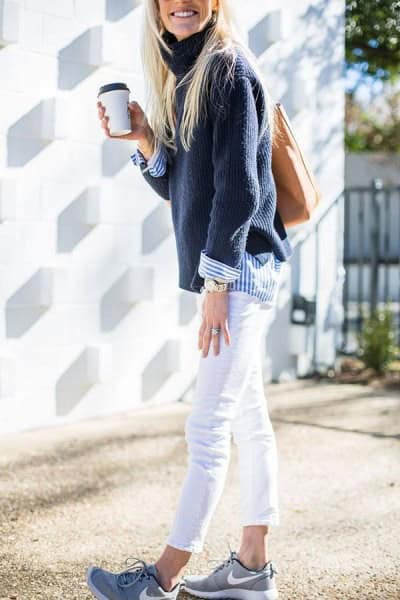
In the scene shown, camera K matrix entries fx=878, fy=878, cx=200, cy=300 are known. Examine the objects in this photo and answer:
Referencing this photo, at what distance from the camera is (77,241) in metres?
4.90

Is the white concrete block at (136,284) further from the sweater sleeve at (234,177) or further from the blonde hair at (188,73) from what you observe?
the sweater sleeve at (234,177)

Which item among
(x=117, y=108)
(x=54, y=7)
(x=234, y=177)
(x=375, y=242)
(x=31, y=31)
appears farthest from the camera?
(x=375, y=242)

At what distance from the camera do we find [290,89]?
618 cm

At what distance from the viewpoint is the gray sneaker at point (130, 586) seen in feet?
7.87

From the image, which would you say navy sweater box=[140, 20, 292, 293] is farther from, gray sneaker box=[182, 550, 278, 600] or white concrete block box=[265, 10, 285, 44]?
white concrete block box=[265, 10, 285, 44]

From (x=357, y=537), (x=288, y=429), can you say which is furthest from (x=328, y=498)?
(x=288, y=429)

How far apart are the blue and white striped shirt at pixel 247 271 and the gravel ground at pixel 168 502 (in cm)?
95

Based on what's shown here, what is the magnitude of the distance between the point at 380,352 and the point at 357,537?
11.8 ft

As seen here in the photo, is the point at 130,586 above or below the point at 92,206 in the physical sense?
below

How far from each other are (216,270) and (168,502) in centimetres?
155

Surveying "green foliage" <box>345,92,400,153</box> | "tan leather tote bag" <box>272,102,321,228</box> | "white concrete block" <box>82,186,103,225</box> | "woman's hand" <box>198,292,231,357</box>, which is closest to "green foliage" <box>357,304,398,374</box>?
"white concrete block" <box>82,186,103,225</box>

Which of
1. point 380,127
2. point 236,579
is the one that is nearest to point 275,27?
point 236,579

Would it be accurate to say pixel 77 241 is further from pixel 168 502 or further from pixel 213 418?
pixel 213 418

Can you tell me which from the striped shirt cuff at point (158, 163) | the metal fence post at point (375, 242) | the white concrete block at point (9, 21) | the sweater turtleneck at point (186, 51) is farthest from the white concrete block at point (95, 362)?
the metal fence post at point (375, 242)
